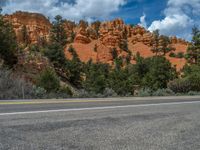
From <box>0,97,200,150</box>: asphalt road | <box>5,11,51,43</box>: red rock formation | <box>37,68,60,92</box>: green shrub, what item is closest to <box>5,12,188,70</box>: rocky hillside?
<box>5,11,51,43</box>: red rock formation

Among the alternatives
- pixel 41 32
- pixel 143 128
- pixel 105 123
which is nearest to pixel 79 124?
pixel 105 123

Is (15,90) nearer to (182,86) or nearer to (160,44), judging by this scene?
(182,86)

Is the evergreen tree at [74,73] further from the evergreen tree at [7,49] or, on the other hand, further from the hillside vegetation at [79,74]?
the evergreen tree at [7,49]

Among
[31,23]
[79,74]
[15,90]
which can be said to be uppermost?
[31,23]

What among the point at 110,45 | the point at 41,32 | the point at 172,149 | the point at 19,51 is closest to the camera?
the point at 172,149

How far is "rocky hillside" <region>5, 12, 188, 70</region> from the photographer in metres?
106

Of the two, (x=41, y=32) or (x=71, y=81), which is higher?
(x=41, y=32)

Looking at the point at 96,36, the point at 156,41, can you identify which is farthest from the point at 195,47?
the point at 96,36

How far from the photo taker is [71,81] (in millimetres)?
55188

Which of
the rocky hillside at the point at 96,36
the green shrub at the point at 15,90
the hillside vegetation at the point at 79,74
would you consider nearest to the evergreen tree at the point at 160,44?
the rocky hillside at the point at 96,36

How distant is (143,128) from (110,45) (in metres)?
111

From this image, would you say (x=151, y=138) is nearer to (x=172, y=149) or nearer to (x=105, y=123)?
(x=172, y=149)

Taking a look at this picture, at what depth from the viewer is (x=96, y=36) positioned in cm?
12962

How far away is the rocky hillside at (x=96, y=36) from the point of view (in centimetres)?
10575
